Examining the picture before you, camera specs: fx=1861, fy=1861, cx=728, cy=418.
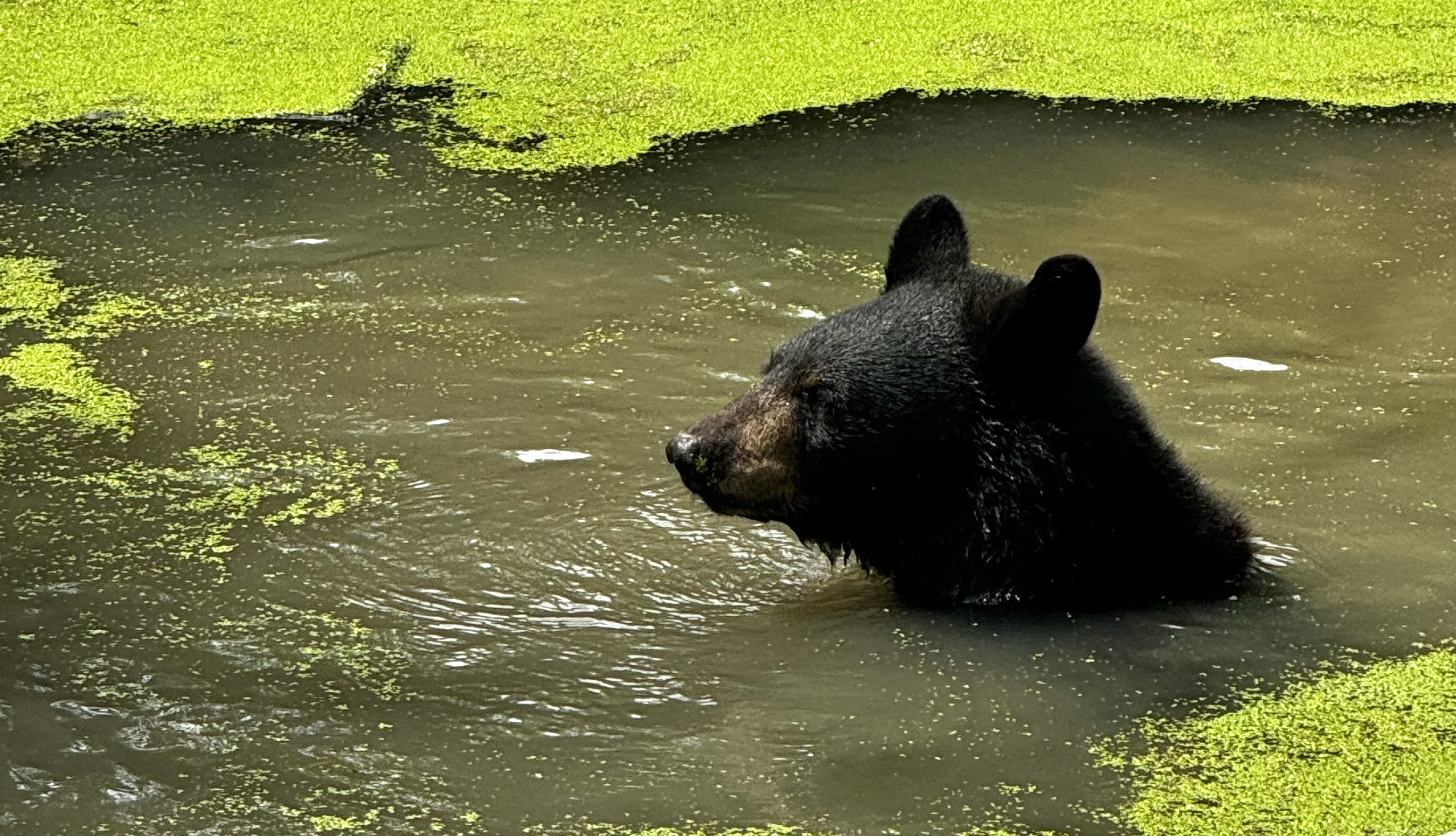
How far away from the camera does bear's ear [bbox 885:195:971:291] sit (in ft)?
15.9

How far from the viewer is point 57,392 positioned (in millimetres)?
5766

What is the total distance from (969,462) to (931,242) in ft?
2.26

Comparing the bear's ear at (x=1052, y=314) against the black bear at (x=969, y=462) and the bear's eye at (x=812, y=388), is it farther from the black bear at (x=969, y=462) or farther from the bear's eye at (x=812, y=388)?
the bear's eye at (x=812, y=388)

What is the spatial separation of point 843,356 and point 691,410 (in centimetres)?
126

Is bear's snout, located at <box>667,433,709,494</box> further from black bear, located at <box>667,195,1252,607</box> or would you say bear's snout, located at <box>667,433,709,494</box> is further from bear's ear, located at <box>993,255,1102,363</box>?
bear's ear, located at <box>993,255,1102,363</box>

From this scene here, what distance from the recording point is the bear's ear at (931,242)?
484cm

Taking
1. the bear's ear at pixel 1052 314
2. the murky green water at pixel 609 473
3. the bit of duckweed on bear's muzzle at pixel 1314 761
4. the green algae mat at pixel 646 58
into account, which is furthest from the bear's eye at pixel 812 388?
the green algae mat at pixel 646 58

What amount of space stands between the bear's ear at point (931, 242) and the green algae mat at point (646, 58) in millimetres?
3093

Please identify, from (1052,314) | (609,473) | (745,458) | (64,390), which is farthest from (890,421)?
(64,390)

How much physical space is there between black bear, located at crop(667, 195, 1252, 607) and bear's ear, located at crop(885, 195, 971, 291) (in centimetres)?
16

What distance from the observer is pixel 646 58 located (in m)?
8.87

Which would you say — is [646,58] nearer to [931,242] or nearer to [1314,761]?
[931,242]

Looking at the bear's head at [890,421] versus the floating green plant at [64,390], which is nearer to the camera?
the bear's head at [890,421]

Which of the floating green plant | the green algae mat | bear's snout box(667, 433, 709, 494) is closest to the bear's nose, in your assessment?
bear's snout box(667, 433, 709, 494)
